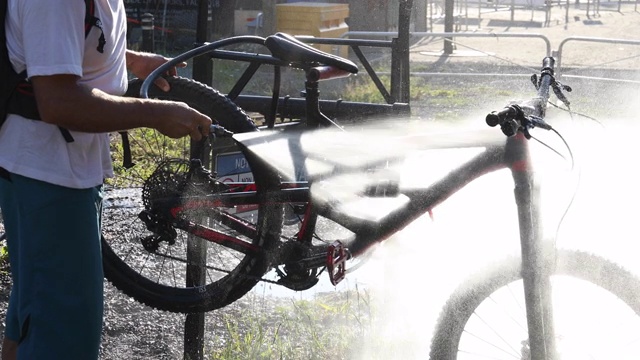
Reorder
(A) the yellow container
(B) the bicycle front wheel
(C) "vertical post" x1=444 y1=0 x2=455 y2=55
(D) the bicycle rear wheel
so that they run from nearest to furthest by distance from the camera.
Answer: (B) the bicycle front wheel
(D) the bicycle rear wheel
(A) the yellow container
(C) "vertical post" x1=444 y1=0 x2=455 y2=55

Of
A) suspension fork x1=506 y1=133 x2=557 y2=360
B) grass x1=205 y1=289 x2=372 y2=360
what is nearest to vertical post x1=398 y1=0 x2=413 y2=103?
grass x1=205 y1=289 x2=372 y2=360

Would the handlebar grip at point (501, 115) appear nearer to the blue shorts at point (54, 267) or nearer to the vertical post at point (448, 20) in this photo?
the blue shorts at point (54, 267)

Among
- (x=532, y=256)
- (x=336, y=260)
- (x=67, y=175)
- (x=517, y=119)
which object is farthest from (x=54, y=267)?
(x=532, y=256)

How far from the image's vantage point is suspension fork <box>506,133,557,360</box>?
3.63 m

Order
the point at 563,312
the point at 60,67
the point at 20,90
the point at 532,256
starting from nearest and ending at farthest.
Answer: the point at 60,67
the point at 20,90
the point at 532,256
the point at 563,312

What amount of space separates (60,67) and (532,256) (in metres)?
1.89

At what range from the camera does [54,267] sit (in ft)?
10.0

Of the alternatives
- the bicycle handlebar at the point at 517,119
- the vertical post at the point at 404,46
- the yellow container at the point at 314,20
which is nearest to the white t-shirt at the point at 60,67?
the bicycle handlebar at the point at 517,119

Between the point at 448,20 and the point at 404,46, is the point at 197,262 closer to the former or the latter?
the point at 404,46

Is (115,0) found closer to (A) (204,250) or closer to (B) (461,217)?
(A) (204,250)

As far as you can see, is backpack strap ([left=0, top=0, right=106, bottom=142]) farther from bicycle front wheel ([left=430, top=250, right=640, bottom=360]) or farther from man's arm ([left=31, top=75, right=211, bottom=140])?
bicycle front wheel ([left=430, top=250, right=640, bottom=360])

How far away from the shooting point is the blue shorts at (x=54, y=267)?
3053 millimetres

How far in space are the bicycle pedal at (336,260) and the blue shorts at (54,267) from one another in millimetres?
912

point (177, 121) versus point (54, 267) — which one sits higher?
point (177, 121)
